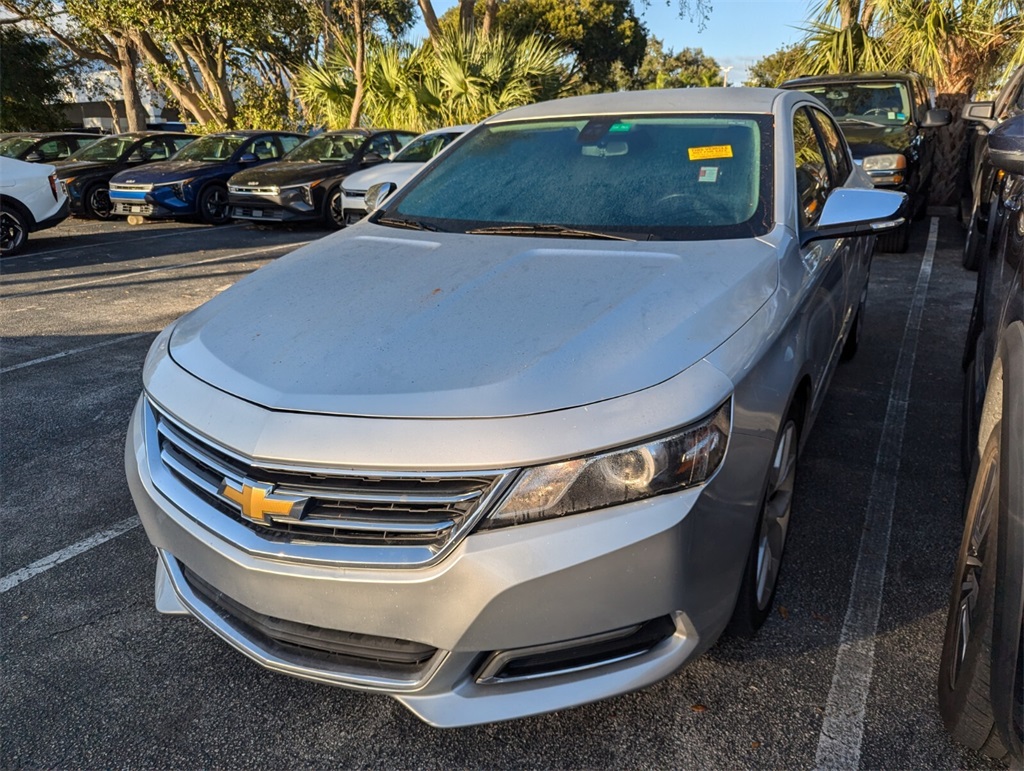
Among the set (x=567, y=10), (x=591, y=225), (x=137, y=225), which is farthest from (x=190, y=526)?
(x=567, y=10)

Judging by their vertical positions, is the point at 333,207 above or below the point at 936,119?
below

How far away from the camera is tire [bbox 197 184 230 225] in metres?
12.7

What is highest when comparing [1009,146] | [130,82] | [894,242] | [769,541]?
[130,82]

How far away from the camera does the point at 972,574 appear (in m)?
1.95

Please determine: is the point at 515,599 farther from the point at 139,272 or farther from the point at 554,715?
the point at 139,272

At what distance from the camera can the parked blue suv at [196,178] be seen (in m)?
12.3

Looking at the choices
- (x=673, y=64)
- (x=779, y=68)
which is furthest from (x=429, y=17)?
(x=673, y=64)

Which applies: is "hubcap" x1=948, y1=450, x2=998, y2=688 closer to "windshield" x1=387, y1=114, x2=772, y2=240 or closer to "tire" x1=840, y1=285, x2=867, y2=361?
"windshield" x1=387, y1=114, x2=772, y2=240

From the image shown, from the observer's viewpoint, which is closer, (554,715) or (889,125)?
(554,715)

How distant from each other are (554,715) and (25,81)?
32121mm

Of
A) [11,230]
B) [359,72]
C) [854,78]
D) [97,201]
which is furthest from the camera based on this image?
[359,72]

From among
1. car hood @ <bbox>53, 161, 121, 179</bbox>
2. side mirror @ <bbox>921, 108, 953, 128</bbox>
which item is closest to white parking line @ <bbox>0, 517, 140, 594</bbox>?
side mirror @ <bbox>921, 108, 953, 128</bbox>

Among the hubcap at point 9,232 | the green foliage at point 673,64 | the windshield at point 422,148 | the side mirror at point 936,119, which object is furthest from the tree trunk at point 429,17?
the green foliage at point 673,64

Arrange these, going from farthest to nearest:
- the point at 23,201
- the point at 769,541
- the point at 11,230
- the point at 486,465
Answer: the point at 11,230
the point at 23,201
the point at 769,541
the point at 486,465
